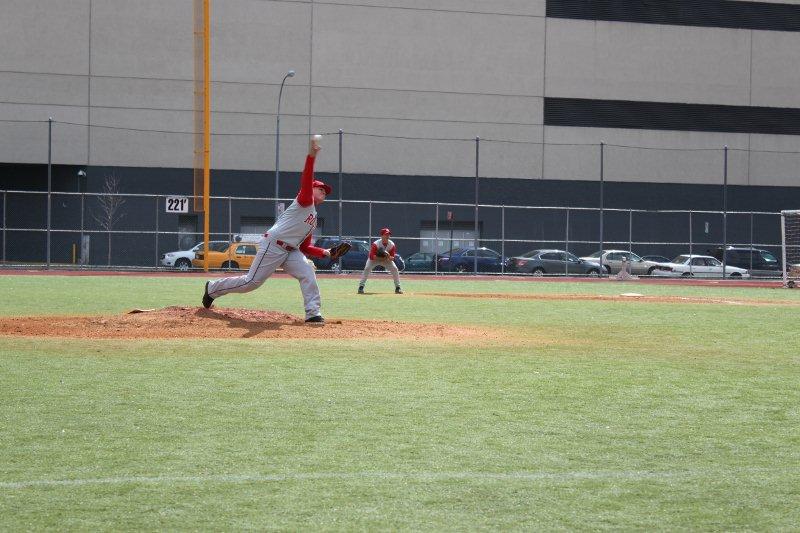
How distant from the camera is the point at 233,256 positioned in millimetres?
42125

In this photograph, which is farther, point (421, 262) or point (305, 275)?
point (421, 262)

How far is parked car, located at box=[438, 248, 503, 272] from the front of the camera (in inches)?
1753

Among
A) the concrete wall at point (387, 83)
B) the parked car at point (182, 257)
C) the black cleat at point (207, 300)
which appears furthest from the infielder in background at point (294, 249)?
the concrete wall at point (387, 83)

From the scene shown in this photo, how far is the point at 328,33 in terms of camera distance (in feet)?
159

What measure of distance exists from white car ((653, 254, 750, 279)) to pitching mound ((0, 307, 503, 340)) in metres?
33.2

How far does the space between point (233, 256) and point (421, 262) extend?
26.8 ft

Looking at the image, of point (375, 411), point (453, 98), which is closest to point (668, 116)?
point (453, 98)

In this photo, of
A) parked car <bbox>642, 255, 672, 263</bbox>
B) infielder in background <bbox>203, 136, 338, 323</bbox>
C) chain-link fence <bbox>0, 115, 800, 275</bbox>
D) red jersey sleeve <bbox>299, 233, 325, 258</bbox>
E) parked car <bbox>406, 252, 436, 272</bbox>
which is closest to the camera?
infielder in background <bbox>203, 136, 338, 323</bbox>

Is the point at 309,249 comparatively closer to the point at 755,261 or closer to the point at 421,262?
the point at 421,262

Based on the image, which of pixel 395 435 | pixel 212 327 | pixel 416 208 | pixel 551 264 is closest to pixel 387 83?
pixel 416 208

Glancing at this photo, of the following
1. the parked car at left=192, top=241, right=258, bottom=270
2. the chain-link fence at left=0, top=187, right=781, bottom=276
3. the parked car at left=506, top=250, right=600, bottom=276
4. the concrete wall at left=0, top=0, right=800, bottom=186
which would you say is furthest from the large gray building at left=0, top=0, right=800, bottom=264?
the parked car at left=192, top=241, right=258, bottom=270

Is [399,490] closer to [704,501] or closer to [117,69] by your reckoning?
[704,501]

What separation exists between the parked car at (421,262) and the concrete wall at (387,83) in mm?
5243

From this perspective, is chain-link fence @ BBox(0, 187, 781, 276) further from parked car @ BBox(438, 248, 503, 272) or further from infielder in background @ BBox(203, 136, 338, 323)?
infielder in background @ BBox(203, 136, 338, 323)
